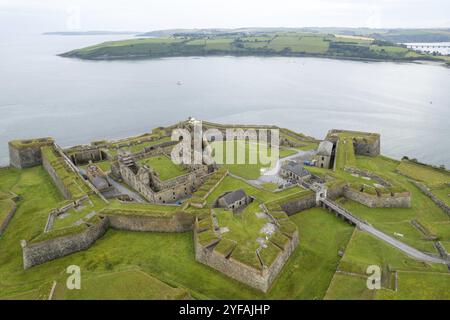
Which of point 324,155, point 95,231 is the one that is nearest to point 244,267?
point 95,231

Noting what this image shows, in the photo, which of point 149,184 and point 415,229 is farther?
point 149,184

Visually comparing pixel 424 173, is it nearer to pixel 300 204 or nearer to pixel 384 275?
pixel 300 204

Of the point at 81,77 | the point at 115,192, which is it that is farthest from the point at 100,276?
the point at 81,77

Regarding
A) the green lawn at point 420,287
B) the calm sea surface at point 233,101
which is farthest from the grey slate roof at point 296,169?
the calm sea surface at point 233,101

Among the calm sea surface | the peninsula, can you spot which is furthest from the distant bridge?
the calm sea surface

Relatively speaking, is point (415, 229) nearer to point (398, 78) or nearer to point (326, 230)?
point (326, 230)
